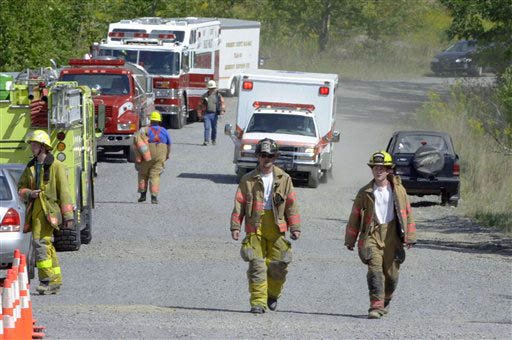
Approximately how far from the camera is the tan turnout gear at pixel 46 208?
13766mm

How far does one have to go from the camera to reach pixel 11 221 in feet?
48.8

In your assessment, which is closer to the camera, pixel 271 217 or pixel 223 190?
pixel 271 217

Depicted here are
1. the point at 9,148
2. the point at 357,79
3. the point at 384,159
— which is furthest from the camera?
the point at 357,79

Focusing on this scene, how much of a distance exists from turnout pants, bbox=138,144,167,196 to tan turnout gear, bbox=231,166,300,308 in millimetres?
11418

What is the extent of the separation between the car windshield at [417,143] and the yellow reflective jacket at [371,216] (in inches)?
553

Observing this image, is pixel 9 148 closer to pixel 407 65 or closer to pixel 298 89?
pixel 298 89

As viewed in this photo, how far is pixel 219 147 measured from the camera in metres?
36.7

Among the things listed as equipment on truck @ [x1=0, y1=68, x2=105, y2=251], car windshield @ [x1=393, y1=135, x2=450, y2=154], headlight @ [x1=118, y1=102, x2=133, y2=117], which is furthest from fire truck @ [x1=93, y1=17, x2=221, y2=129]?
equipment on truck @ [x1=0, y1=68, x2=105, y2=251]

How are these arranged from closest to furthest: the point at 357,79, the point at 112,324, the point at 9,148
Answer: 1. the point at 112,324
2. the point at 9,148
3. the point at 357,79

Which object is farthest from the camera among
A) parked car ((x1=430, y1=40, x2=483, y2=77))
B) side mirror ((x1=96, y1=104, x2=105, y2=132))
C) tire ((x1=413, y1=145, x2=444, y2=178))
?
parked car ((x1=430, y1=40, x2=483, y2=77))

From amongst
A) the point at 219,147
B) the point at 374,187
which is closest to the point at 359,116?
the point at 219,147

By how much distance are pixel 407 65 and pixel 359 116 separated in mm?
23221

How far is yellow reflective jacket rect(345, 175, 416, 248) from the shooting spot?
12.6m

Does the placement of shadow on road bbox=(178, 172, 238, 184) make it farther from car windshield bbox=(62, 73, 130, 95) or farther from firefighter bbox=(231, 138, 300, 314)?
firefighter bbox=(231, 138, 300, 314)
